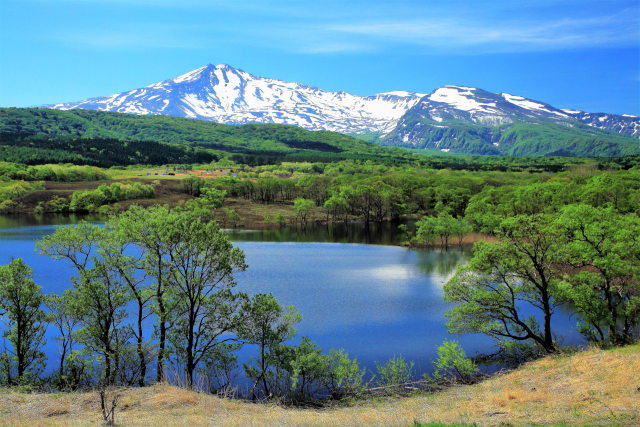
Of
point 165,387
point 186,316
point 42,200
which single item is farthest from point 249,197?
point 165,387

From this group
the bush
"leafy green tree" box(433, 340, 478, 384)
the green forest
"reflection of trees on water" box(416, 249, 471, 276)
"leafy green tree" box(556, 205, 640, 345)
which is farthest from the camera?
"reflection of trees on water" box(416, 249, 471, 276)

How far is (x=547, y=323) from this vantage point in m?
31.4

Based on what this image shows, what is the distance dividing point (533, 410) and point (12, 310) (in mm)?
28003

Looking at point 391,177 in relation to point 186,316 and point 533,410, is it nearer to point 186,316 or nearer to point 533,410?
point 186,316

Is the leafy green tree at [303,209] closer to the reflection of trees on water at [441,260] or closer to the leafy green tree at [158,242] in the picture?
the reflection of trees on water at [441,260]

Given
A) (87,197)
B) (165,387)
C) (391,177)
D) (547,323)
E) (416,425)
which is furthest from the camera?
(391,177)

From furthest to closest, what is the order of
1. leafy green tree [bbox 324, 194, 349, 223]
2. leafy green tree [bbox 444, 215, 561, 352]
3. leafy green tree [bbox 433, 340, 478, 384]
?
leafy green tree [bbox 324, 194, 349, 223]
leafy green tree [bbox 444, 215, 561, 352]
leafy green tree [bbox 433, 340, 478, 384]

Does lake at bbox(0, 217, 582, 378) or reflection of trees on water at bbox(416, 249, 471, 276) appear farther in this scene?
reflection of trees on water at bbox(416, 249, 471, 276)

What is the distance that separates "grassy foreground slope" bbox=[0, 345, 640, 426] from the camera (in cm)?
1847

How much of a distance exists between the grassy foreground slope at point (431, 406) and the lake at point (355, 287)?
344 inches

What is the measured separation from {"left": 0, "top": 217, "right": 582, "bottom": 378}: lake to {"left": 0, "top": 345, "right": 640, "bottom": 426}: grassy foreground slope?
8.75m

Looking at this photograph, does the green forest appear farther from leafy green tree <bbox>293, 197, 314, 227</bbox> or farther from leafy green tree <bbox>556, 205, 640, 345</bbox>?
leafy green tree <bbox>293, 197, 314, 227</bbox>

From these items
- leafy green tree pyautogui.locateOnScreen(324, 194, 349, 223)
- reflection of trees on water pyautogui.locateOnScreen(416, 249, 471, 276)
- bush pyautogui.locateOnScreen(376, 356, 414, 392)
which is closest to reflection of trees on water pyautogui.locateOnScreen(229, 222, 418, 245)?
leafy green tree pyautogui.locateOnScreen(324, 194, 349, 223)

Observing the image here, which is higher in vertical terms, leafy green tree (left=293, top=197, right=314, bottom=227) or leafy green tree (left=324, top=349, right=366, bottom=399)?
leafy green tree (left=293, top=197, right=314, bottom=227)
